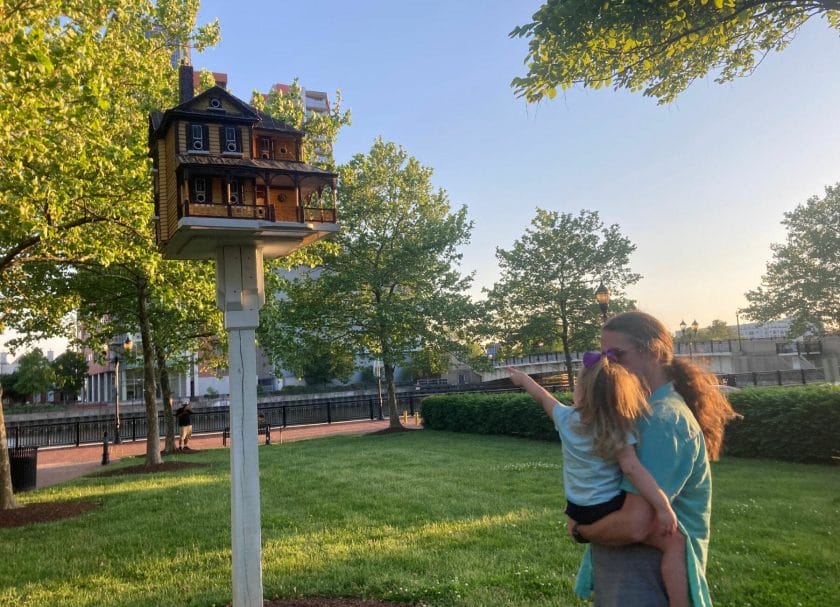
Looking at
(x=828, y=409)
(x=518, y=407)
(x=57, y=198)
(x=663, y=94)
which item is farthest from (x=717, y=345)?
(x=57, y=198)

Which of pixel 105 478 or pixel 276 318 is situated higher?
pixel 276 318

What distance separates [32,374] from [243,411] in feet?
207

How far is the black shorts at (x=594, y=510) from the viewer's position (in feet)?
7.09

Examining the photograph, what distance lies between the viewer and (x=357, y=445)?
19.8 metres

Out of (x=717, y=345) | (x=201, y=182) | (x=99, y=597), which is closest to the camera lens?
(x=201, y=182)

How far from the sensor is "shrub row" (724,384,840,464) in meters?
11.7

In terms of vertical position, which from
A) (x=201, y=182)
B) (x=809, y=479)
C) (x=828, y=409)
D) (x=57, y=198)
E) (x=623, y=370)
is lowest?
(x=809, y=479)

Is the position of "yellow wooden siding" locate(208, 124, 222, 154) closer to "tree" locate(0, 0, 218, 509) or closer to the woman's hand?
"tree" locate(0, 0, 218, 509)

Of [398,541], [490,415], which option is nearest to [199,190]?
[398,541]

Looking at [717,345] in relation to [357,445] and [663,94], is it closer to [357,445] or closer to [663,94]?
[357,445]

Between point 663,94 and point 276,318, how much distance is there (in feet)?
54.2

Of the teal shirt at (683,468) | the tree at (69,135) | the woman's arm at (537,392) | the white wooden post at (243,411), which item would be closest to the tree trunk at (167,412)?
the tree at (69,135)

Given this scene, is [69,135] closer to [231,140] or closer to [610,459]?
[231,140]

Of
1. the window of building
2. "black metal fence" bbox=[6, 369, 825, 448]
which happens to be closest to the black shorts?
the window of building
